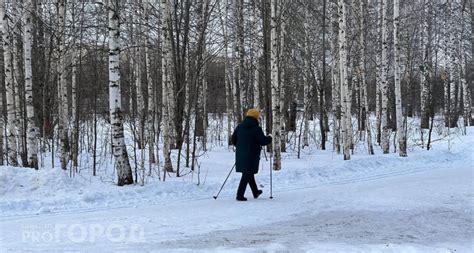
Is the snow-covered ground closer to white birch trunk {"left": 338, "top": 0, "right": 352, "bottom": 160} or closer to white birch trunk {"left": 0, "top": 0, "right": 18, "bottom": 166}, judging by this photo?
white birch trunk {"left": 0, "top": 0, "right": 18, "bottom": 166}

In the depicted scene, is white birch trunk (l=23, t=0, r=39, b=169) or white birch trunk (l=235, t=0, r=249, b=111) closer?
white birch trunk (l=23, t=0, r=39, b=169)

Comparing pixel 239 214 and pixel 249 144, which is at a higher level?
pixel 249 144

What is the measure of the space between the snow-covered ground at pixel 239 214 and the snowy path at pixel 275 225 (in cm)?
1

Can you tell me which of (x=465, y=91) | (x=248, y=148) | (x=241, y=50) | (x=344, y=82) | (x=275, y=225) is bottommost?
(x=275, y=225)

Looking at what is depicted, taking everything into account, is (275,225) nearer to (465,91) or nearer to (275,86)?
(275,86)

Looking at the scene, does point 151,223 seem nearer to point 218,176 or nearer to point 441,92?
point 218,176

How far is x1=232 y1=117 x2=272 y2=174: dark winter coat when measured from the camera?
8594 mm

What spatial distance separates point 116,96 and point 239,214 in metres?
4.15

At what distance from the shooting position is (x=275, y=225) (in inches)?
264

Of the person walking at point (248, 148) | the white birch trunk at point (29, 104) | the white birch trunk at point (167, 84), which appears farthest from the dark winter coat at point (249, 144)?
the white birch trunk at point (29, 104)

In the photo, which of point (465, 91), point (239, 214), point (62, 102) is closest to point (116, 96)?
point (62, 102)

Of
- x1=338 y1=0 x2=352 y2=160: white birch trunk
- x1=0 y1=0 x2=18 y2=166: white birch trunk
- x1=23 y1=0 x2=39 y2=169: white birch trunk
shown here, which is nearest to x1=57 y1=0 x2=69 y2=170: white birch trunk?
x1=23 y1=0 x2=39 y2=169: white birch trunk

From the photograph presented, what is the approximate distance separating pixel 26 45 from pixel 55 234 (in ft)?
24.7

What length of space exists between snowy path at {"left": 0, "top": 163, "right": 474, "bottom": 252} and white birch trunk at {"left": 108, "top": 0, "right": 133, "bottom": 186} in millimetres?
1805
